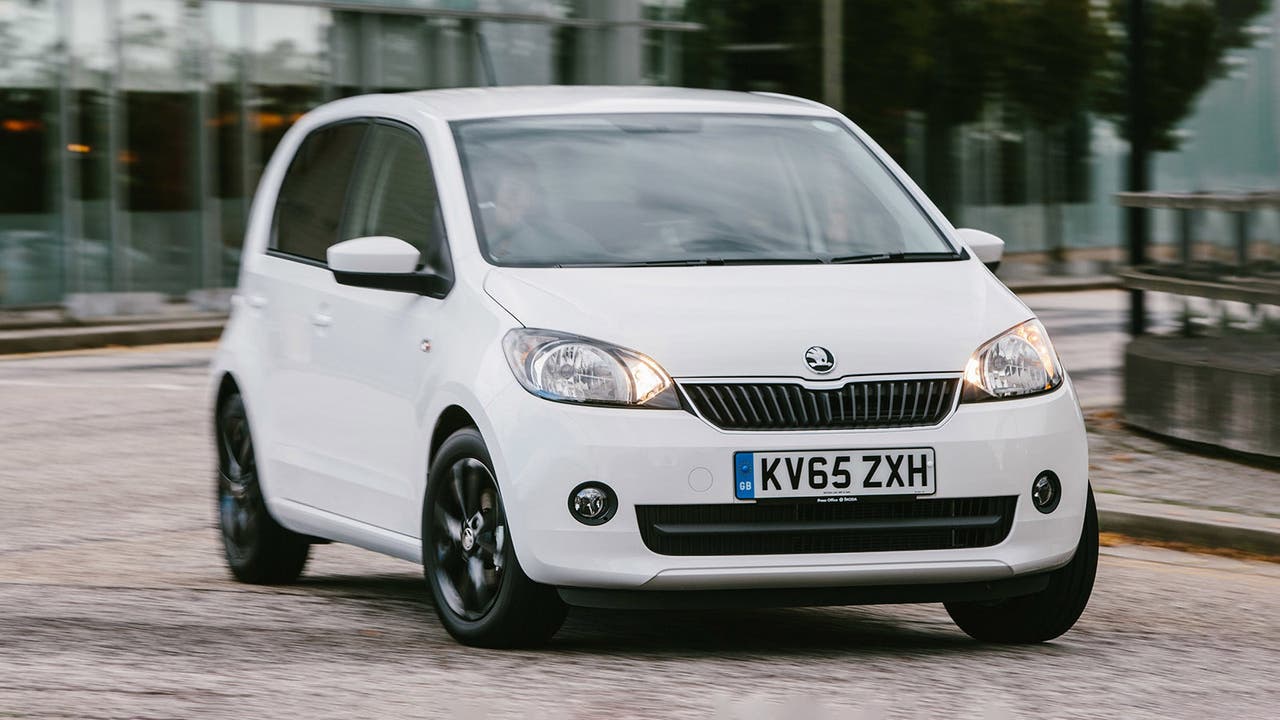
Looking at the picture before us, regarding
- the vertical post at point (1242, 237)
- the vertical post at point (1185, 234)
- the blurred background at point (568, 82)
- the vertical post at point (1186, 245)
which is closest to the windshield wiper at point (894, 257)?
the vertical post at point (1242, 237)

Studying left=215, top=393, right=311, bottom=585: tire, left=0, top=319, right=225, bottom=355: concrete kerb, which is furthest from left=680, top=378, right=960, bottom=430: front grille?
left=0, top=319, right=225, bottom=355: concrete kerb

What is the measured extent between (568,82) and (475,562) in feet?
80.8

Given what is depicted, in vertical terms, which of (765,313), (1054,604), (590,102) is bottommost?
(1054,604)

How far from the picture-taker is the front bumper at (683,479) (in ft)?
19.8

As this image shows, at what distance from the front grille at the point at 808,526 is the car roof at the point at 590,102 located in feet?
5.88

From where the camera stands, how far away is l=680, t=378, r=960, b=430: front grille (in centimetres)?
609

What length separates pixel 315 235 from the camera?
803cm

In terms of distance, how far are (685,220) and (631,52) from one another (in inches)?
1018

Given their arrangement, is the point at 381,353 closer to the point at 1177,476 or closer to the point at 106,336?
the point at 1177,476

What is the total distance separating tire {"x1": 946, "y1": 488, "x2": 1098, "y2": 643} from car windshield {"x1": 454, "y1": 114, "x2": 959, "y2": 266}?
3.33ft

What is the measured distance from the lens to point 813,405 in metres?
6.12

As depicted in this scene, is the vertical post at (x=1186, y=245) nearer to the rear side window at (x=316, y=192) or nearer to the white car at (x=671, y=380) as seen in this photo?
the white car at (x=671, y=380)

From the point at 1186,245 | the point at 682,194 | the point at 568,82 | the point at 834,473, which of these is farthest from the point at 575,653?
the point at 568,82

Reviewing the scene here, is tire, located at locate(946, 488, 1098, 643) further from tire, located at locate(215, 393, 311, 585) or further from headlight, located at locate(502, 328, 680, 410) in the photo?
tire, located at locate(215, 393, 311, 585)
